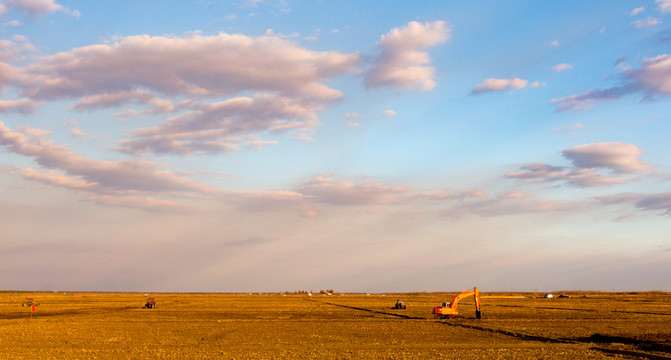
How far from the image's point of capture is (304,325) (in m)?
50.7

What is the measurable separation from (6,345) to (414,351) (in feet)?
79.3

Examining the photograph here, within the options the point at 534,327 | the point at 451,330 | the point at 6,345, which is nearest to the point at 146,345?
the point at 6,345

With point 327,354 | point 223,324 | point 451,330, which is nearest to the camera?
point 327,354

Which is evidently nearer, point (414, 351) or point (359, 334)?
point (414, 351)

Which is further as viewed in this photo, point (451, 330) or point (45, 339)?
point (451, 330)

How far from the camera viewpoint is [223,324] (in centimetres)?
5188

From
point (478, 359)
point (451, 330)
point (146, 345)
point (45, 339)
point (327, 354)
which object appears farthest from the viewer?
point (451, 330)

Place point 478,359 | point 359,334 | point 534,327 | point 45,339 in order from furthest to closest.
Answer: point 534,327 → point 359,334 → point 45,339 → point 478,359

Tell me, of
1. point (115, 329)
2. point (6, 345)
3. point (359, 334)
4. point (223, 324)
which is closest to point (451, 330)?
point (359, 334)

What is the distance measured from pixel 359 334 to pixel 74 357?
1963 cm

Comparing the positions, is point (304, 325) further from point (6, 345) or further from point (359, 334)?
point (6, 345)

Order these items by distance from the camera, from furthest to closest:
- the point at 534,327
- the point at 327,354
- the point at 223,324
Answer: the point at 223,324 < the point at 534,327 < the point at 327,354

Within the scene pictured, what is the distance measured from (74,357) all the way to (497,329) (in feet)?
102

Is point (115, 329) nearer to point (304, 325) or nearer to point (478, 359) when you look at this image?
point (304, 325)
